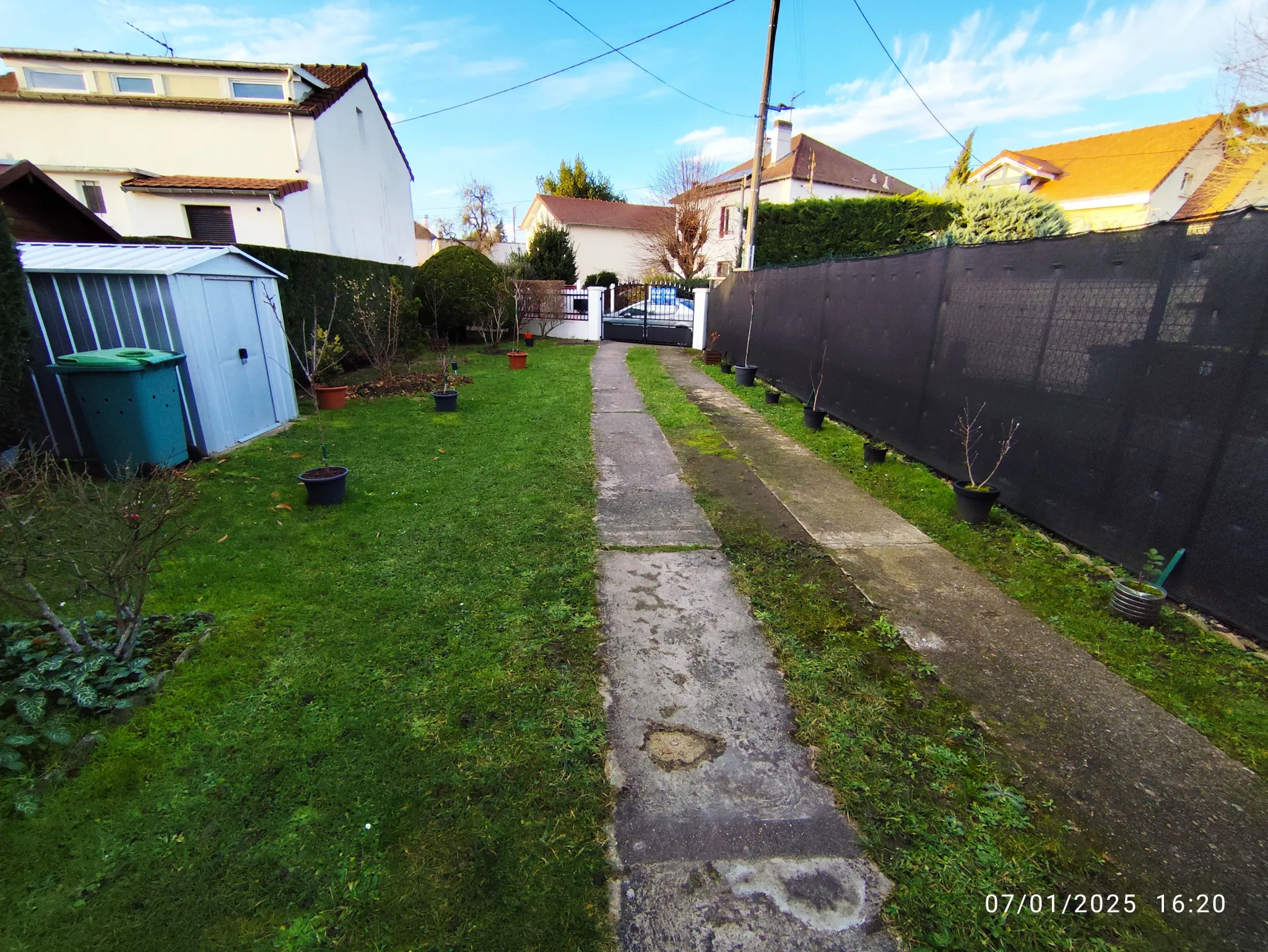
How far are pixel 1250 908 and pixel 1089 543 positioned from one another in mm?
2702

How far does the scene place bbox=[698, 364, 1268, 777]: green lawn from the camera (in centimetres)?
253

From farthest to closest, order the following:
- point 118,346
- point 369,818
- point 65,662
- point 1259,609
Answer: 1. point 118,346
2. point 1259,609
3. point 65,662
4. point 369,818

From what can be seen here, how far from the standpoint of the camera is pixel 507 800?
2084 mm

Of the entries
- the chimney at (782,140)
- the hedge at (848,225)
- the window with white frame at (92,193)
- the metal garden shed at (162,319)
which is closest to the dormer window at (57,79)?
the window with white frame at (92,193)

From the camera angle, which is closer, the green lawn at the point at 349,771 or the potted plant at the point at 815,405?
the green lawn at the point at 349,771

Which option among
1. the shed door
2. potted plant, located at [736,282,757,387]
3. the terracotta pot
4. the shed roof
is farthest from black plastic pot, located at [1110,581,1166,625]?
the terracotta pot

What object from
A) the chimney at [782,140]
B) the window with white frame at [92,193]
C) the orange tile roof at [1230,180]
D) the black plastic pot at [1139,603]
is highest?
the chimney at [782,140]

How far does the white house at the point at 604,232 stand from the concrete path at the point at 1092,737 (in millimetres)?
Result: 32470

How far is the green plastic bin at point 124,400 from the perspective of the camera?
486cm

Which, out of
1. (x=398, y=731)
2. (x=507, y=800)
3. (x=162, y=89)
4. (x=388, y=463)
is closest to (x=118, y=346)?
(x=388, y=463)

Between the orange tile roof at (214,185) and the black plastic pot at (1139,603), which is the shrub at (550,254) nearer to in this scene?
the orange tile roof at (214,185)

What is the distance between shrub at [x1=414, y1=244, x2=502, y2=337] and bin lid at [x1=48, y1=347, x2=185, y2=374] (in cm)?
1127

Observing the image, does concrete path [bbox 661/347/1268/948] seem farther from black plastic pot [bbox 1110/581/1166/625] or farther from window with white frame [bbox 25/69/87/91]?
window with white frame [bbox 25/69/87/91]

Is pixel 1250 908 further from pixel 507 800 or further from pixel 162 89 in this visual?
pixel 162 89
